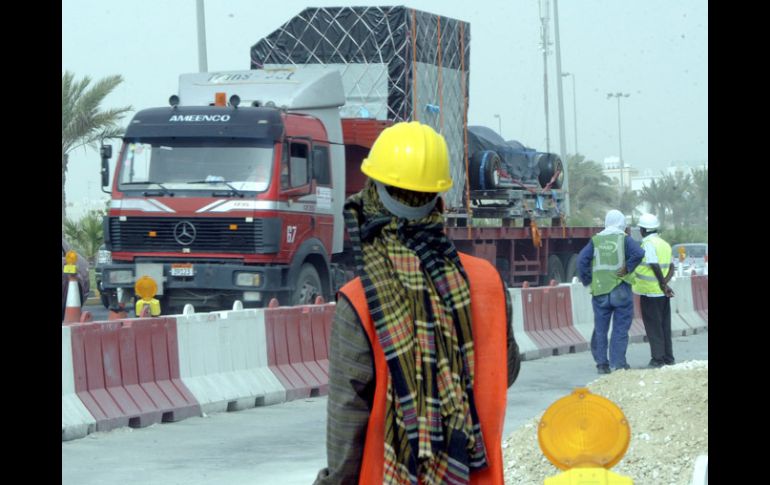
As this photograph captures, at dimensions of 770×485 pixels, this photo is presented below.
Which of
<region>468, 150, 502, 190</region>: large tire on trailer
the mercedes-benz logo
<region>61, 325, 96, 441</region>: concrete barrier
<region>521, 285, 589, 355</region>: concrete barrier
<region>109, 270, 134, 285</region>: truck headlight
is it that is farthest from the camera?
<region>468, 150, 502, 190</region>: large tire on trailer

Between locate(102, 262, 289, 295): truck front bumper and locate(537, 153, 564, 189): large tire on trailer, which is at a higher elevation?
locate(537, 153, 564, 189): large tire on trailer

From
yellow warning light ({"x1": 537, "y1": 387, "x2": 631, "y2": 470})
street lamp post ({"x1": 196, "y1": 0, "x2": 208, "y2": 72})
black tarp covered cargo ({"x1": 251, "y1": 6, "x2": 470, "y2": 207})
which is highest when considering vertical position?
street lamp post ({"x1": 196, "y1": 0, "x2": 208, "y2": 72})

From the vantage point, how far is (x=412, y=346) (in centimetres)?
385

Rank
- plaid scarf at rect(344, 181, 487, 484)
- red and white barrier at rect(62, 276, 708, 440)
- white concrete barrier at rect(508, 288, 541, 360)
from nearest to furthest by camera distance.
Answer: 1. plaid scarf at rect(344, 181, 487, 484)
2. red and white barrier at rect(62, 276, 708, 440)
3. white concrete barrier at rect(508, 288, 541, 360)

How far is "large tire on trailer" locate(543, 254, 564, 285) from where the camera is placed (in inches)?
1168

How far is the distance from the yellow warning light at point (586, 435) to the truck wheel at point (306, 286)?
50.3ft

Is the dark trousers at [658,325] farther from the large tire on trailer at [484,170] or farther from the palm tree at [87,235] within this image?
the palm tree at [87,235]

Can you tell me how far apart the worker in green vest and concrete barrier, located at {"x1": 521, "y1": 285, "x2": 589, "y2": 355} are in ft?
10.1

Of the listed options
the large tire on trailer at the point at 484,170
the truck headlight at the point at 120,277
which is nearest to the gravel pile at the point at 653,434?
the truck headlight at the point at 120,277

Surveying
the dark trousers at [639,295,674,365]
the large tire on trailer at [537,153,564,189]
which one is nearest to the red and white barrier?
the dark trousers at [639,295,674,365]

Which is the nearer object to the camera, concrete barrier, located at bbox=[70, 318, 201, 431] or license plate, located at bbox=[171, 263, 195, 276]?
concrete barrier, located at bbox=[70, 318, 201, 431]

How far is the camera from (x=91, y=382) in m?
11.0

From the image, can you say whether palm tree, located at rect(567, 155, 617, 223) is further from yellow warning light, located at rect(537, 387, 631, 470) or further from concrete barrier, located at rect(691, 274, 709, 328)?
yellow warning light, located at rect(537, 387, 631, 470)
